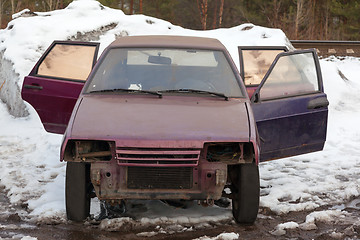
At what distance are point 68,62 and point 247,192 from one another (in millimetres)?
3227

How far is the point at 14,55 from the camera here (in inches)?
462

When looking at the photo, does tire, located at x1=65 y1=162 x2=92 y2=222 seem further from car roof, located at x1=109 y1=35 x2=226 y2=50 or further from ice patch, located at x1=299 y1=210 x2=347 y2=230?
ice patch, located at x1=299 y1=210 x2=347 y2=230

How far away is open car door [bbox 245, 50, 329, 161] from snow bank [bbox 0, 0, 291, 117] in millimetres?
5595

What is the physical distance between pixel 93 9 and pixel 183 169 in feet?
34.5

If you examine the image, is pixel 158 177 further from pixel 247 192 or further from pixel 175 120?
pixel 247 192

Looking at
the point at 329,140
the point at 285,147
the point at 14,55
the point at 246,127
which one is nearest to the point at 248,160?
the point at 246,127

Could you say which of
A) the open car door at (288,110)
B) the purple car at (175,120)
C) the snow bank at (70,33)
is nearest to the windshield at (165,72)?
the purple car at (175,120)

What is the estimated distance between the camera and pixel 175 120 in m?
4.93

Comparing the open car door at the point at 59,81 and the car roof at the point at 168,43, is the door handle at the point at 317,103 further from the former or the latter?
the open car door at the point at 59,81

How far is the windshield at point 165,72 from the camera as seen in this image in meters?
5.64

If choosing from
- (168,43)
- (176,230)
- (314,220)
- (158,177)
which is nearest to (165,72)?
(168,43)

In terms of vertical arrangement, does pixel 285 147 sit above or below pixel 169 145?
below

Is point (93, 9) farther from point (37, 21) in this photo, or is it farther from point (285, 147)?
point (285, 147)

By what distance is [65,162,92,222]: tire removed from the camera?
5.04m
